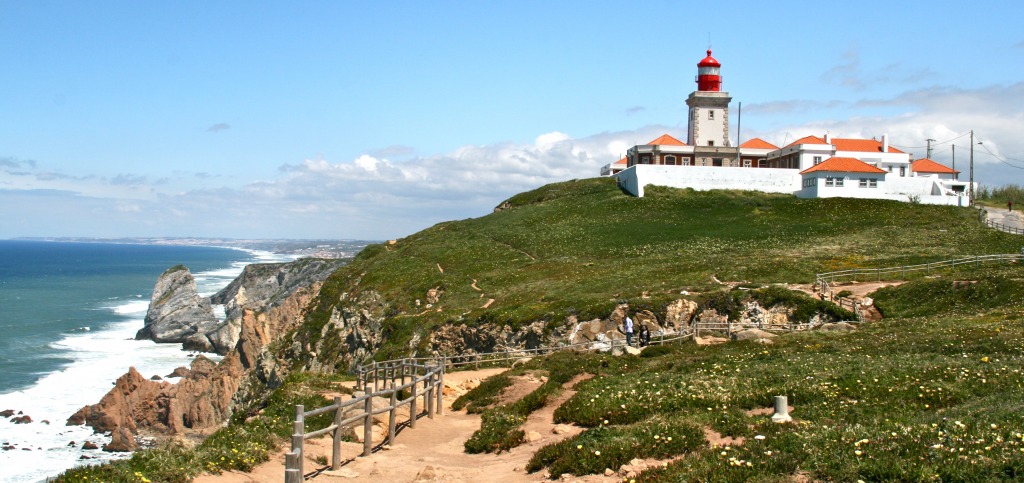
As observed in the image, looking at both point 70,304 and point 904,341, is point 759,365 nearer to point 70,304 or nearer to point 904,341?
point 904,341

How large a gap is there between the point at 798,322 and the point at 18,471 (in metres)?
41.3

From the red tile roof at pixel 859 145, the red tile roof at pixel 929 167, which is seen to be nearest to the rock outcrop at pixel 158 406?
the red tile roof at pixel 859 145

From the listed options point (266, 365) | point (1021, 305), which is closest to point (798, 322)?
point (1021, 305)

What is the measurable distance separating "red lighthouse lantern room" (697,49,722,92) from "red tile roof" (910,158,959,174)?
2438cm

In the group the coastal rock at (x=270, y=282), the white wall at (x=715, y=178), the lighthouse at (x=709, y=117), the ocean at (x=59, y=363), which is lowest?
the ocean at (x=59, y=363)

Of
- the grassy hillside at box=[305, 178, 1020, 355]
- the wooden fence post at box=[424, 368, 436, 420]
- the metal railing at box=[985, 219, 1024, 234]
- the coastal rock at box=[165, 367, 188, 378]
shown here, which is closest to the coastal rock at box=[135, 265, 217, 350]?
the coastal rock at box=[165, 367, 188, 378]

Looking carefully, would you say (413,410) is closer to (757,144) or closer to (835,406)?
(835,406)

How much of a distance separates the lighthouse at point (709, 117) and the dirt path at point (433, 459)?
79155 mm

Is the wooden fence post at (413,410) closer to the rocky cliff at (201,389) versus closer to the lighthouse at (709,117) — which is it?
the rocky cliff at (201,389)

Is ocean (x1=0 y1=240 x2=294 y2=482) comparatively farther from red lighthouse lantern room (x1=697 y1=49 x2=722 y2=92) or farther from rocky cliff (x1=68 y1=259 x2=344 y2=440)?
red lighthouse lantern room (x1=697 y1=49 x2=722 y2=92)

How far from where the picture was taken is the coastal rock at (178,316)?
103 metres

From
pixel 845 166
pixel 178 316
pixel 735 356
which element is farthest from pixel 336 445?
pixel 178 316

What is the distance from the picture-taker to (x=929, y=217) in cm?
7194

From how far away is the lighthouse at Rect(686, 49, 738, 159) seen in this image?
3807 inches
